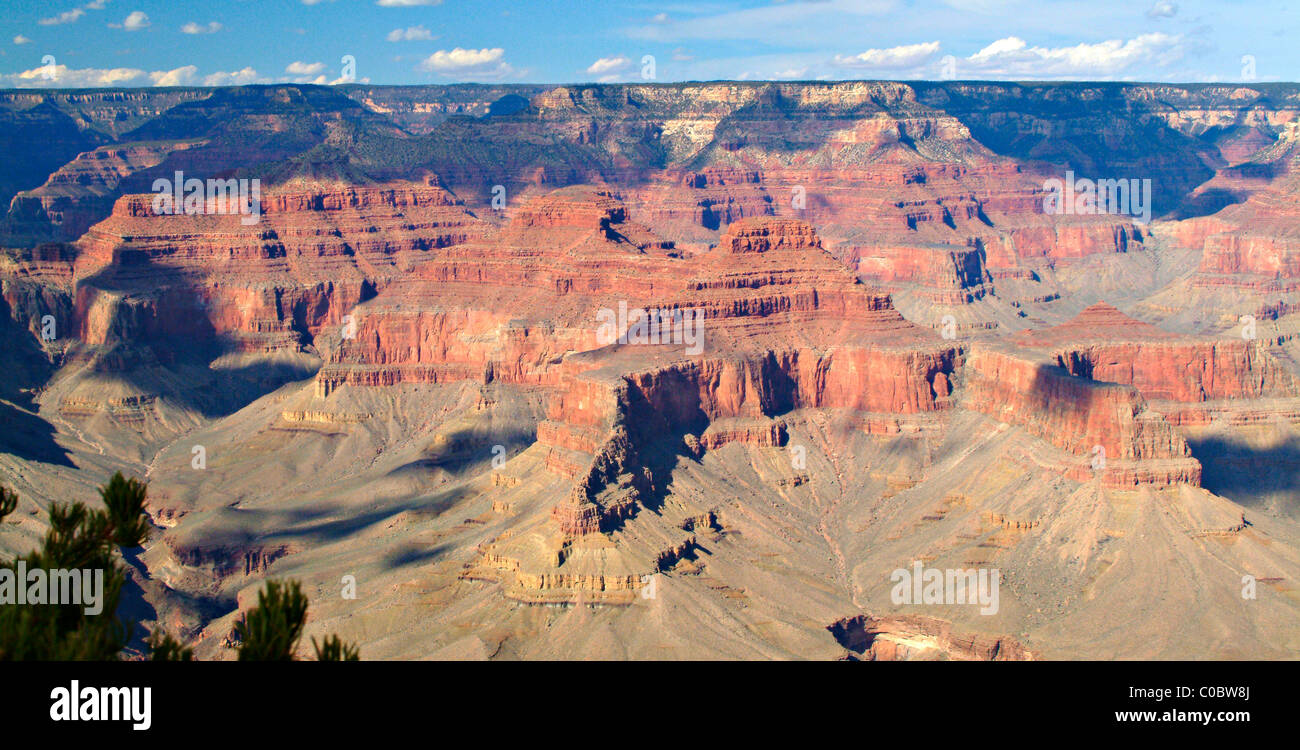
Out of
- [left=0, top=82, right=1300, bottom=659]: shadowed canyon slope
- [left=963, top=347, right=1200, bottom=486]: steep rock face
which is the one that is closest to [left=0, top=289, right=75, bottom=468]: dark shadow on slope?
[left=0, top=82, right=1300, bottom=659]: shadowed canyon slope

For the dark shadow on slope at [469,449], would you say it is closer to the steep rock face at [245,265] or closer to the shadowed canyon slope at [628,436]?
the shadowed canyon slope at [628,436]

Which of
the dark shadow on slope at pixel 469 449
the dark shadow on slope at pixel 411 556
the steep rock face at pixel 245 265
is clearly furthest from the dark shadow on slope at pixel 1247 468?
the steep rock face at pixel 245 265

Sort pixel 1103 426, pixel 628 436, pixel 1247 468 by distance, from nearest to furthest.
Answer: pixel 1103 426 → pixel 628 436 → pixel 1247 468

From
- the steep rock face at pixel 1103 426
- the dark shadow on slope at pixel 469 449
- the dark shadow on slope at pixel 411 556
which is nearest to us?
the steep rock face at pixel 1103 426

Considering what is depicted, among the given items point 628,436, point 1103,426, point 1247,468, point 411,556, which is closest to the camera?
point 411,556

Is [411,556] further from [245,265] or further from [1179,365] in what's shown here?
[245,265]

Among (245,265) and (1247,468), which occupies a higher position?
(245,265)

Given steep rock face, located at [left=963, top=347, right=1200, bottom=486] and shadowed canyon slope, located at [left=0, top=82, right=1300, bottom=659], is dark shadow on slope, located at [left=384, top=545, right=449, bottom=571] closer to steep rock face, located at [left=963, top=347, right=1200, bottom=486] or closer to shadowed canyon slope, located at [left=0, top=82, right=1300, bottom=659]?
shadowed canyon slope, located at [left=0, top=82, right=1300, bottom=659]

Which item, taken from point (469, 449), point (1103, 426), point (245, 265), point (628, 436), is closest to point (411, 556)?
point (628, 436)

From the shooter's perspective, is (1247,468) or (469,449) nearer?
(1247,468)
